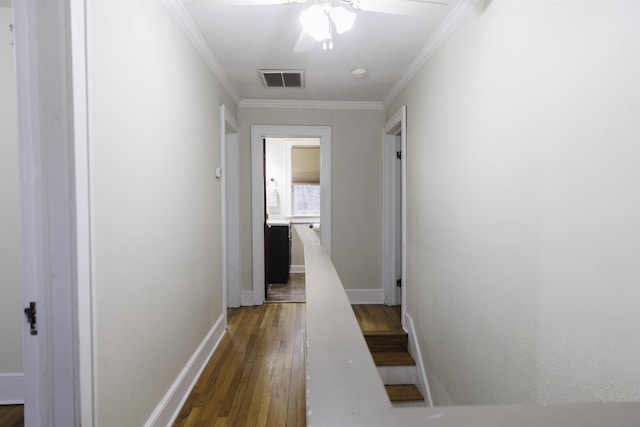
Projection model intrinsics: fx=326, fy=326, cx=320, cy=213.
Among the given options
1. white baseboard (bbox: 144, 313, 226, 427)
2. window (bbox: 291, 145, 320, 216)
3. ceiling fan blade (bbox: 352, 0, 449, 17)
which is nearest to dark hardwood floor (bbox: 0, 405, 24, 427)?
white baseboard (bbox: 144, 313, 226, 427)

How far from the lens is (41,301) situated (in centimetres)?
104

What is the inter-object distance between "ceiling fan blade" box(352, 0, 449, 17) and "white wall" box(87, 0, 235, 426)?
1025 millimetres

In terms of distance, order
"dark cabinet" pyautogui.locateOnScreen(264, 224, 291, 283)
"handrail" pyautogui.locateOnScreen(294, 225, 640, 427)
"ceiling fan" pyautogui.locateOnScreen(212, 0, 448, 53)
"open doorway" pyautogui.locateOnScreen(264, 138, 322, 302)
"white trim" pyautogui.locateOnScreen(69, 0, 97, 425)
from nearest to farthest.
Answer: "handrail" pyautogui.locateOnScreen(294, 225, 640, 427)
"white trim" pyautogui.locateOnScreen(69, 0, 97, 425)
"ceiling fan" pyautogui.locateOnScreen(212, 0, 448, 53)
"dark cabinet" pyautogui.locateOnScreen(264, 224, 291, 283)
"open doorway" pyautogui.locateOnScreen(264, 138, 322, 302)

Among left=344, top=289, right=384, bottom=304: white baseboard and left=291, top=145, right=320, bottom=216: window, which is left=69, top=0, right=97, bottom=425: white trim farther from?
left=291, top=145, right=320, bottom=216: window

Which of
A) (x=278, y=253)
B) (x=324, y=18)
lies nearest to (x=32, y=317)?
(x=324, y=18)

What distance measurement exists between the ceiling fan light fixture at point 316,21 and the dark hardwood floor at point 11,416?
2653mm

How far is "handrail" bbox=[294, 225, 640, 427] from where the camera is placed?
40cm

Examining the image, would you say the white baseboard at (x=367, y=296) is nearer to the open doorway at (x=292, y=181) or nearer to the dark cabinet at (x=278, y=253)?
the dark cabinet at (x=278, y=253)

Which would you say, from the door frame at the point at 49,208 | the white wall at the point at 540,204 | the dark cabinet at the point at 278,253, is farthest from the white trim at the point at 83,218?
the dark cabinet at the point at 278,253

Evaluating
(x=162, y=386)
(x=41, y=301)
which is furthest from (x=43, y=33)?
(x=162, y=386)

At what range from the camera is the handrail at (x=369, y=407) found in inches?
15.6

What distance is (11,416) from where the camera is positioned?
1925 mm

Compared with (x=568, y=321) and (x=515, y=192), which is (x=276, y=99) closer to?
(x=515, y=192)

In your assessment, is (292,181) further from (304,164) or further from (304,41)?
(304,41)
